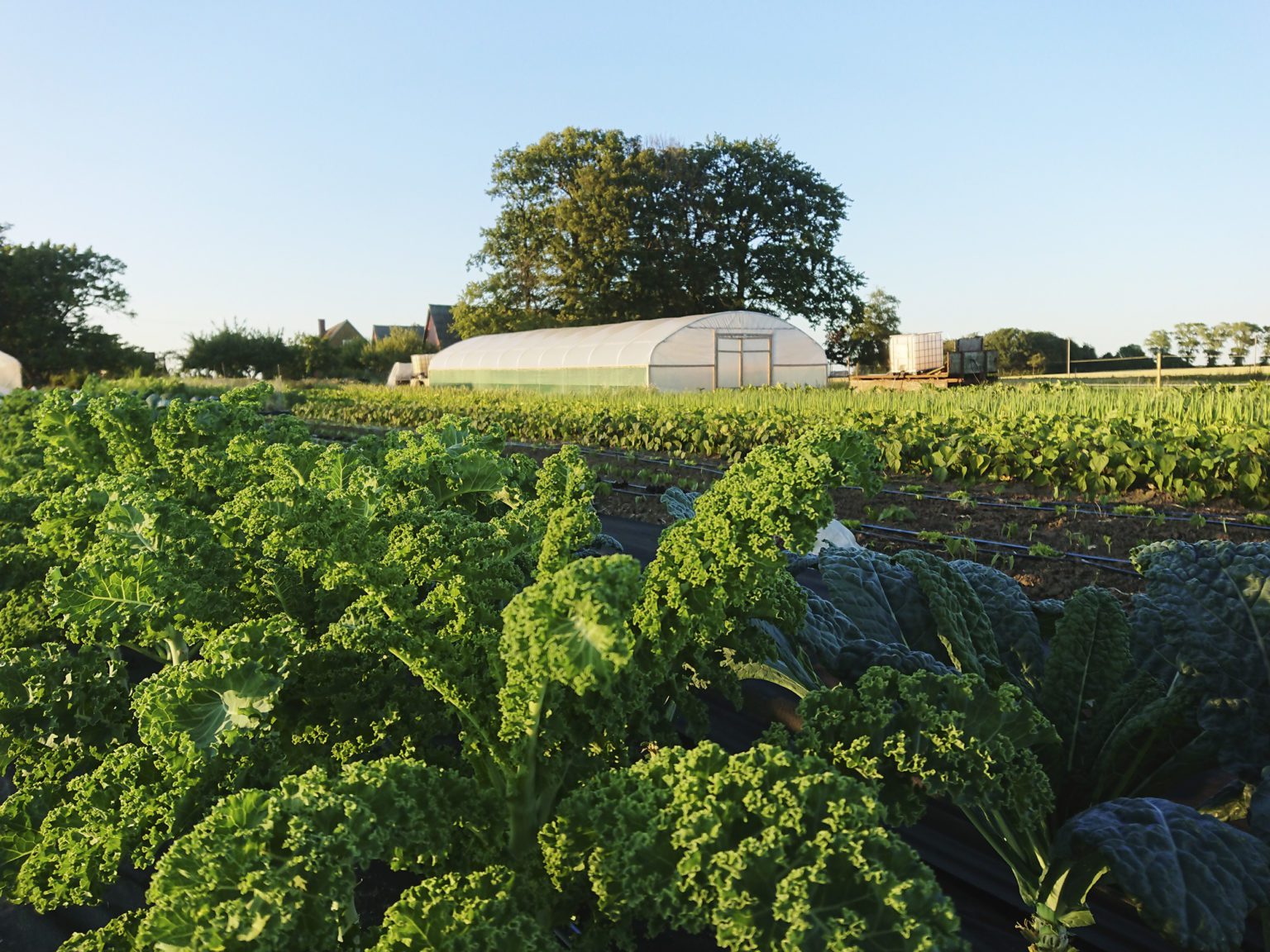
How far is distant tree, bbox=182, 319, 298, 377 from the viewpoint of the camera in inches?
1785

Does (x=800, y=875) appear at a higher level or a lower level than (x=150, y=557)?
lower

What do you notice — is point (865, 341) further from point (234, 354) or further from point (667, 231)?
point (234, 354)

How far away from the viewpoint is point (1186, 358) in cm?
3875

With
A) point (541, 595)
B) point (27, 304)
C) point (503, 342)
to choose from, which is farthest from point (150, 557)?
point (27, 304)

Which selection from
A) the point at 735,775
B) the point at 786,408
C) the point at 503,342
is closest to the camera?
A: the point at 735,775

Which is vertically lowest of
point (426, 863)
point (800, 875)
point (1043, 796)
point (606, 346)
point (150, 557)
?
point (426, 863)

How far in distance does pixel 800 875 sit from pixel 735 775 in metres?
0.20

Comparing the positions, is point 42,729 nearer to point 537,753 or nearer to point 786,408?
point 537,753

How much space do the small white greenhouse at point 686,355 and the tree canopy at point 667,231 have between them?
7.96 m

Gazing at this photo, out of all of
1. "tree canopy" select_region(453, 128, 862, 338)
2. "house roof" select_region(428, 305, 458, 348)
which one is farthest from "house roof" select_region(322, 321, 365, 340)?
"tree canopy" select_region(453, 128, 862, 338)

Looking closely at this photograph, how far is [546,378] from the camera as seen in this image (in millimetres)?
28953

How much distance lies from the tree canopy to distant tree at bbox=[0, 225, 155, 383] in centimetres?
1873

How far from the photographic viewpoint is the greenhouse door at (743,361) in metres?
25.4

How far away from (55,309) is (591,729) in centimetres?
4584
